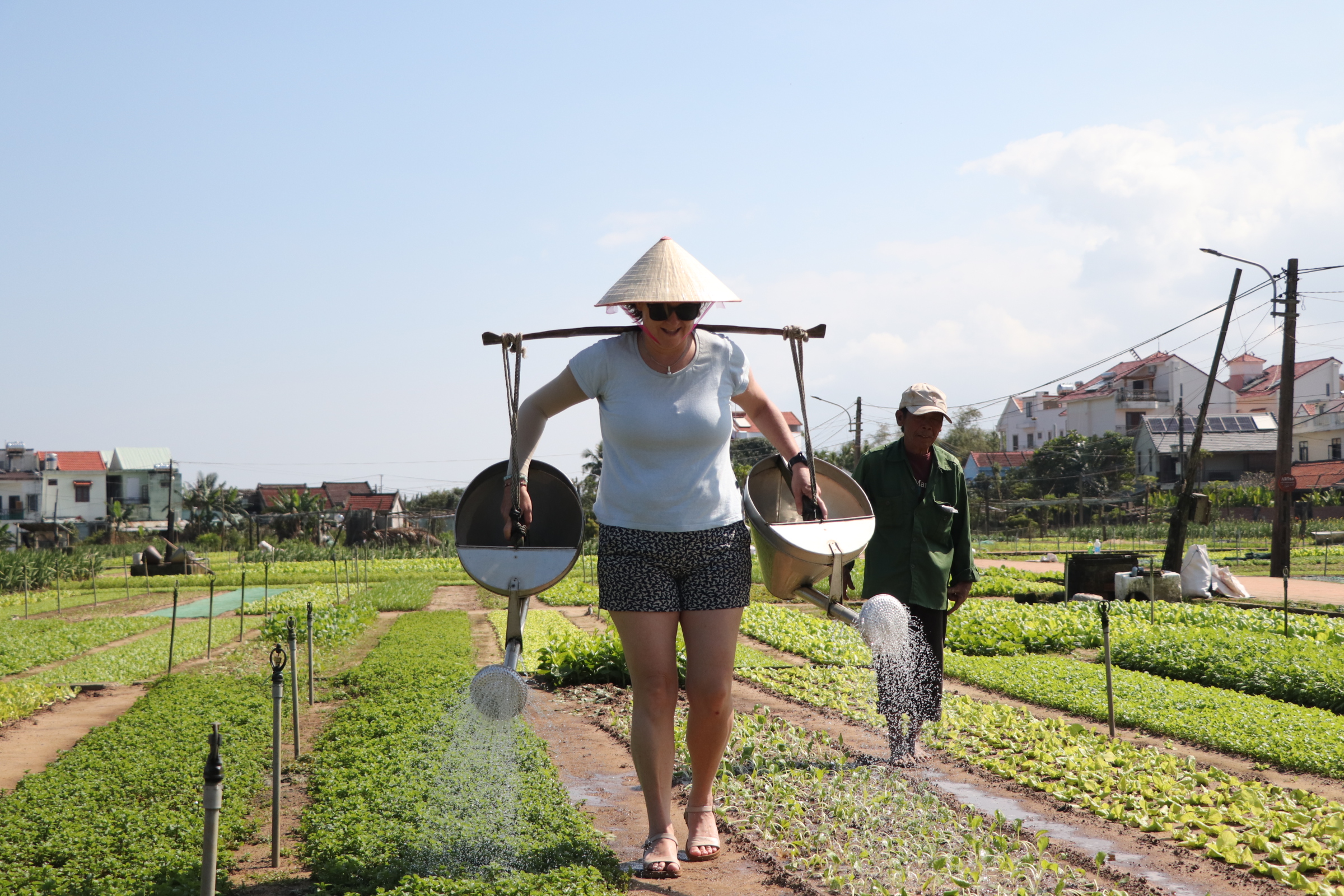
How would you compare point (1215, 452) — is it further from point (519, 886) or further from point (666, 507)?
point (519, 886)

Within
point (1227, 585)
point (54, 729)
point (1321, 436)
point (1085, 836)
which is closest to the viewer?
point (1085, 836)

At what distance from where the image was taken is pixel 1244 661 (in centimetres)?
832

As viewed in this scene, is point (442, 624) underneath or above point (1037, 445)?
underneath

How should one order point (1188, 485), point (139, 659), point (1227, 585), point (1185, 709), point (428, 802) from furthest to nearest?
point (1188, 485)
point (1227, 585)
point (139, 659)
point (1185, 709)
point (428, 802)

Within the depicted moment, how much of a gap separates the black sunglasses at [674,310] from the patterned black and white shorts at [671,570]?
67cm

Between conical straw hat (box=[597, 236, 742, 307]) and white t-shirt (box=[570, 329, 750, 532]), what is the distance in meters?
0.17

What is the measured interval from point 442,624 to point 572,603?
6311 mm

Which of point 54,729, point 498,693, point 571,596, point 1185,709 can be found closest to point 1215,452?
point 571,596

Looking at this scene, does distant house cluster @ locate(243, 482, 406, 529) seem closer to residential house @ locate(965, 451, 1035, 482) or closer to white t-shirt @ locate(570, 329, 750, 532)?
residential house @ locate(965, 451, 1035, 482)

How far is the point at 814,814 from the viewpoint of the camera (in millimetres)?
4199

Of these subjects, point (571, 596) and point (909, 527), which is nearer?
point (909, 527)

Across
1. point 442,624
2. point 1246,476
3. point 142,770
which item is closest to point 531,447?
point 142,770

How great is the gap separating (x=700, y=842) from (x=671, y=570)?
95 centimetres

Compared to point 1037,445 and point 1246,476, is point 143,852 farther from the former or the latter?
point 1037,445
